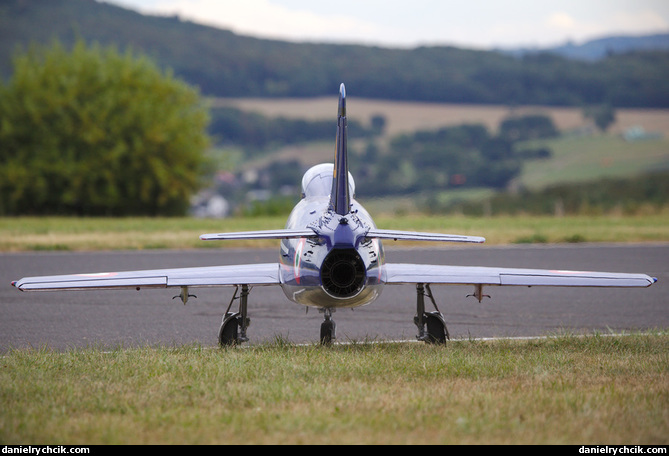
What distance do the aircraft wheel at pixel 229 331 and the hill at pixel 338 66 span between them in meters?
90.7

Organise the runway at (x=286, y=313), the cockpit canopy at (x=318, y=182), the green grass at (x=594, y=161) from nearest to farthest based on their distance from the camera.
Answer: the cockpit canopy at (x=318, y=182)
the runway at (x=286, y=313)
the green grass at (x=594, y=161)

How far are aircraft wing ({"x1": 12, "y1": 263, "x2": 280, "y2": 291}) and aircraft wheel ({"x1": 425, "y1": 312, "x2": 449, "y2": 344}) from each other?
6.37 feet

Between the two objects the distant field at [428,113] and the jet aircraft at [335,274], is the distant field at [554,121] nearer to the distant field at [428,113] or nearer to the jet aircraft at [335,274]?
the distant field at [428,113]

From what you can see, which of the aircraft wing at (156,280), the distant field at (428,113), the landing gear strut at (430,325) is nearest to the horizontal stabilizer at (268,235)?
the aircraft wing at (156,280)

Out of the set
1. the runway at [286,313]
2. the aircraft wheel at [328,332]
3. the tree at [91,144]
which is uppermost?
the tree at [91,144]

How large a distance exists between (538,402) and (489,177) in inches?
2238

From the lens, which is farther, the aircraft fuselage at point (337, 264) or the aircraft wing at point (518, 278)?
the aircraft wing at point (518, 278)


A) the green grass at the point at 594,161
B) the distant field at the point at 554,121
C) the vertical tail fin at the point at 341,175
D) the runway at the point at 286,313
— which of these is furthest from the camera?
the distant field at the point at 554,121

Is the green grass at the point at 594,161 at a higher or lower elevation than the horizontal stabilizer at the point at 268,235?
higher

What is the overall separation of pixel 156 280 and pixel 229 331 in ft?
4.33

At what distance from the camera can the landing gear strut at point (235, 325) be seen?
31.8 feet

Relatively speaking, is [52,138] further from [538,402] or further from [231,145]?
[231,145]

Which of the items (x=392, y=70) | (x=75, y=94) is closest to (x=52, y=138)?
(x=75, y=94)

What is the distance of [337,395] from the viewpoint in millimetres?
6766
